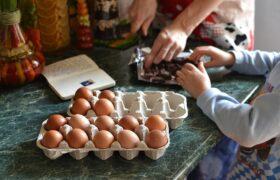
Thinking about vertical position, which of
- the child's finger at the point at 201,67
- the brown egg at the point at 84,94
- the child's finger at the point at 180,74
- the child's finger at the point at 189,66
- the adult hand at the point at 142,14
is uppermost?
the adult hand at the point at 142,14

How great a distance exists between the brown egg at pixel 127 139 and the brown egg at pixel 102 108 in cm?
12

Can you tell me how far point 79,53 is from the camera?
1.52m

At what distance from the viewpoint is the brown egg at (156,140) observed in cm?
95

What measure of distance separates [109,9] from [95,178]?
2.56 ft

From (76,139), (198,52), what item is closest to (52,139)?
(76,139)

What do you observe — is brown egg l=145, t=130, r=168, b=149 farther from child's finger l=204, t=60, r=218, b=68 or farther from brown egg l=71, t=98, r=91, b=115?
child's finger l=204, t=60, r=218, b=68

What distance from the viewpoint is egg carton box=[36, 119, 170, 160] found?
0.95 meters

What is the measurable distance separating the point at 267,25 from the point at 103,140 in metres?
1.17

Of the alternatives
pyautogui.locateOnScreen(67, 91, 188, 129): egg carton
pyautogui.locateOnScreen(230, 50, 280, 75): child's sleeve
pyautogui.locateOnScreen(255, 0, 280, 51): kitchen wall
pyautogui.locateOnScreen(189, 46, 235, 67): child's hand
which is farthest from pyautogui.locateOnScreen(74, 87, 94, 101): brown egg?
pyautogui.locateOnScreen(255, 0, 280, 51): kitchen wall

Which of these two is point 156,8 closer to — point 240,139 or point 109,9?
point 109,9

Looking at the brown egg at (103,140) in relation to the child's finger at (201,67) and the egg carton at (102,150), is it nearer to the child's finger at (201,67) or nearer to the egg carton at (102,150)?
the egg carton at (102,150)

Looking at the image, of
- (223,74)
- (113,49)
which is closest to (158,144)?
(223,74)

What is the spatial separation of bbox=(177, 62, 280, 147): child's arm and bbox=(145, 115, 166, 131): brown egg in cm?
15

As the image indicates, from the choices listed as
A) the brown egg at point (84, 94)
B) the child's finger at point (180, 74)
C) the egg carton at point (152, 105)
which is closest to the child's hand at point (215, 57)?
the child's finger at point (180, 74)
